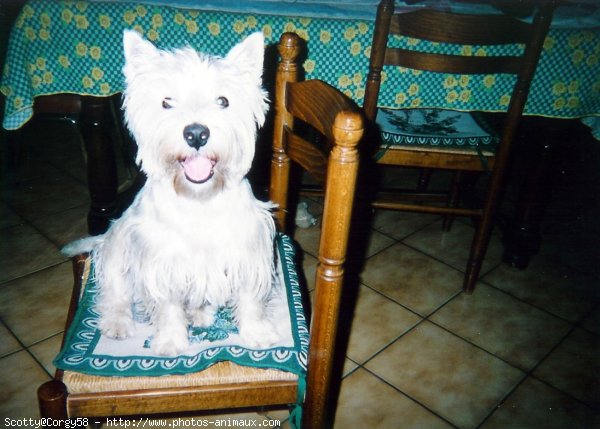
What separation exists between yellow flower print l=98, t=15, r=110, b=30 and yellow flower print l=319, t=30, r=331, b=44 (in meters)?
0.75

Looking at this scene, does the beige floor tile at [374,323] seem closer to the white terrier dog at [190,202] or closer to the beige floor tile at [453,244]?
the beige floor tile at [453,244]

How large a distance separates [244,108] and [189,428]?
44.9 inches

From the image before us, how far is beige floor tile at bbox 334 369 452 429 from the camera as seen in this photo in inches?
63.6

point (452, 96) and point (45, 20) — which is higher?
point (45, 20)

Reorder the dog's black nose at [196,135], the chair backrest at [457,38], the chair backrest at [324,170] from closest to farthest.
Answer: the chair backrest at [324,170] < the dog's black nose at [196,135] < the chair backrest at [457,38]

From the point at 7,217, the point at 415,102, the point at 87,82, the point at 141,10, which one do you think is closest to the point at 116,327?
the point at 87,82

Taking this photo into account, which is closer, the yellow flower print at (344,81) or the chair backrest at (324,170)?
Answer: the chair backrest at (324,170)

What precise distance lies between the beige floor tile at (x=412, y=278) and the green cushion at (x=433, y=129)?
75 cm

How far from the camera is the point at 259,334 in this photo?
1.11 meters

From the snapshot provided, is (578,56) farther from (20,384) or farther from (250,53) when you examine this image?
(20,384)

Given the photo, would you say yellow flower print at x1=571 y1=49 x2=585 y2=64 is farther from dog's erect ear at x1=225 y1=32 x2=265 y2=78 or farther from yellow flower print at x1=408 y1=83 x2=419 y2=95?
dog's erect ear at x1=225 y1=32 x2=265 y2=78

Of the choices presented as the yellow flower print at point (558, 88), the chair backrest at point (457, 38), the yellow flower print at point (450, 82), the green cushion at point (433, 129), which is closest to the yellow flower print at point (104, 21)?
the chair backrest at point (457, 38)

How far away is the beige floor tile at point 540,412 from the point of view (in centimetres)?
164

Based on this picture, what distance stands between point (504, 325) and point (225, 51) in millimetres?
1713
